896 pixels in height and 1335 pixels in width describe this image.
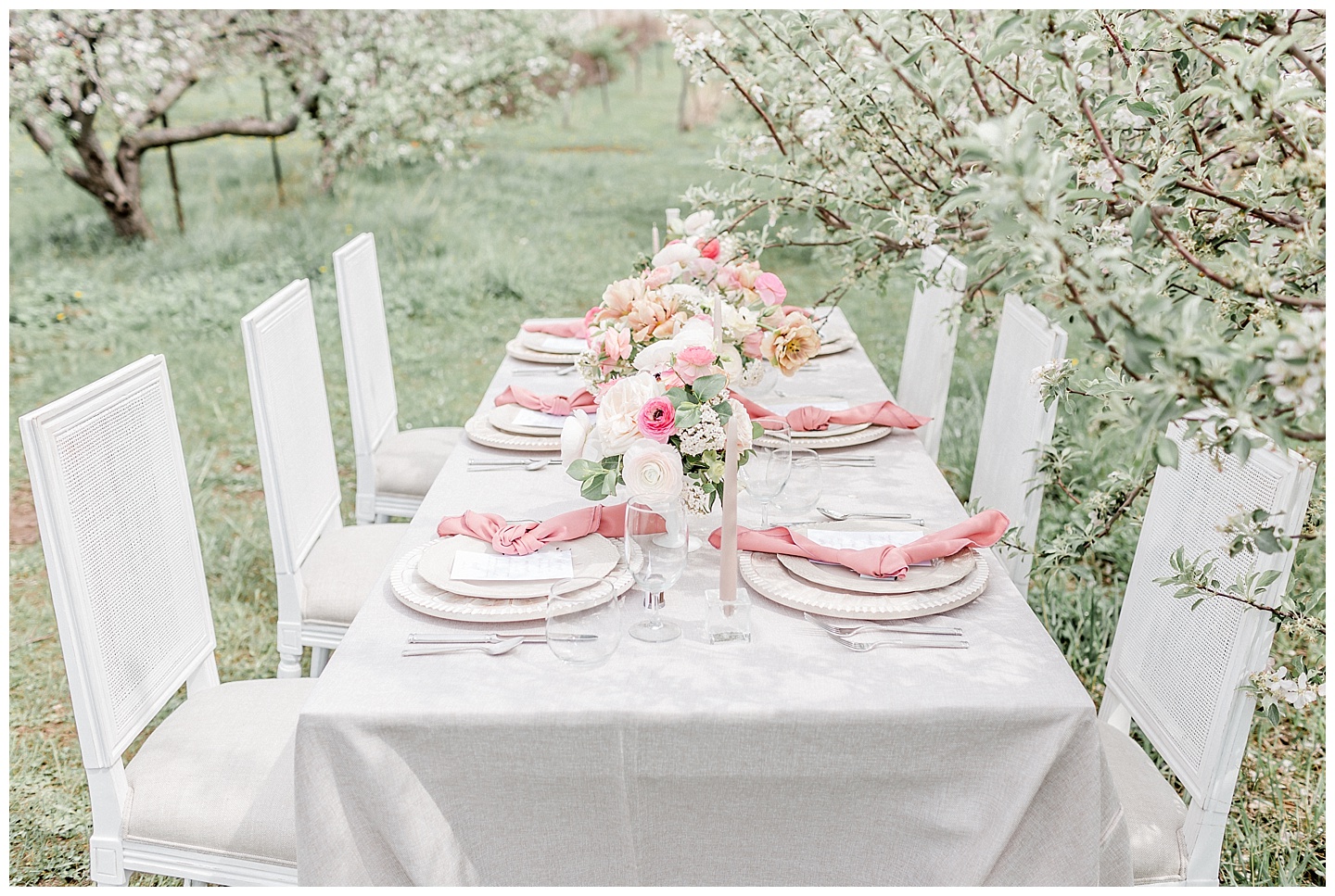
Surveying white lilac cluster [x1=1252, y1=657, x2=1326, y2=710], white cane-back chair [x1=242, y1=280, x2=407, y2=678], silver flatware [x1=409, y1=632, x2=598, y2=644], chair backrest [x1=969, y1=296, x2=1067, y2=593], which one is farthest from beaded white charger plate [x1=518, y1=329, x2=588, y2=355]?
white lilac cluster [x1=1252, y1=657, x2=1326, y2=710]

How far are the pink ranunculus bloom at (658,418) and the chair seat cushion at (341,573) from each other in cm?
88

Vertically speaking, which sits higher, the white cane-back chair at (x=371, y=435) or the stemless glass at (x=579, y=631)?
the stemless glass at (x=579, y=631)

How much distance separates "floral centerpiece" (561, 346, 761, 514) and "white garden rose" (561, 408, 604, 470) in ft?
0.21

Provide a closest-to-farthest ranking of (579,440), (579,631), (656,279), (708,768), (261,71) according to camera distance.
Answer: (708,768) < (579,631) < (579,440) < (656,279) < (261,71)

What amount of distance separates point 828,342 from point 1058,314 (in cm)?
196

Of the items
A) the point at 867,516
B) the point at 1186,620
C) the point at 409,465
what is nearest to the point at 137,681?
the point at 867,516

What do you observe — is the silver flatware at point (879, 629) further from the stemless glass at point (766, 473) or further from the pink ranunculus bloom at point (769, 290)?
the pink ranunculus bloom at point (769, 290)

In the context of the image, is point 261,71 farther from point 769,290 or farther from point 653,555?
point 653,555

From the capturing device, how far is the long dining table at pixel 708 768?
4.48ft

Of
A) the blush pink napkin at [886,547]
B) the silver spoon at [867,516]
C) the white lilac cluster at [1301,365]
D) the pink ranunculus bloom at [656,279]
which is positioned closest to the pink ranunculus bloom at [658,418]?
the blush pink napkin at [886,547]

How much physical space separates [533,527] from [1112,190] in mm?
1116

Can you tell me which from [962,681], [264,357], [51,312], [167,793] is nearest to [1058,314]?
[962,681]

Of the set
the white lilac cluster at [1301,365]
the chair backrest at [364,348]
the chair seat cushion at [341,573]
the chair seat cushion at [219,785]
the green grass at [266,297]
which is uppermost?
the white lilac cluster at [1301,365]

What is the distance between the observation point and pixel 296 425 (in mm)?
2443
